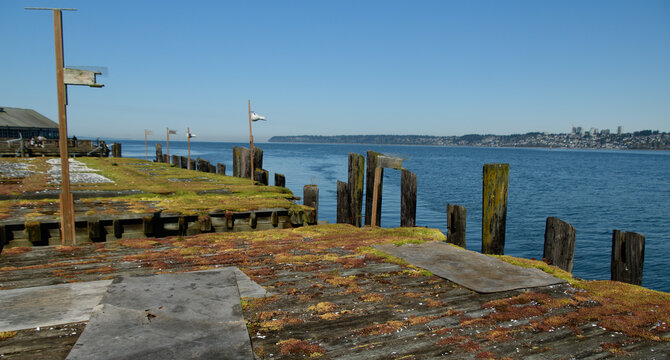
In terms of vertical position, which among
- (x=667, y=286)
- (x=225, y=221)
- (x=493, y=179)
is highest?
(x=493, y=179)

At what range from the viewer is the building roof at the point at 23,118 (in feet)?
204

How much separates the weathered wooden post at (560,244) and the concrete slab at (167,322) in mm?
6817

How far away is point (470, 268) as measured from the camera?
20.6ft

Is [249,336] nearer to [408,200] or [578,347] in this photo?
[578,347]

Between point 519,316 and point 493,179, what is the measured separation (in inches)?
217

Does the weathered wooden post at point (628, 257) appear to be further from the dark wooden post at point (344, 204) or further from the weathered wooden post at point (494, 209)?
the dark wooden post at point (344, 204)

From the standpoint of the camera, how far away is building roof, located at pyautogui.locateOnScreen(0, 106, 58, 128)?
62188mm

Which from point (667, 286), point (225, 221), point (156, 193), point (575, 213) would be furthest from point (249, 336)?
point (575, 213)

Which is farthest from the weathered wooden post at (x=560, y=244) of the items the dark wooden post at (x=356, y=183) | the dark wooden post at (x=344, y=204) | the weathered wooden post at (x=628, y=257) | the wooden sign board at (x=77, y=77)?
the wooden sign board at (x=77, y=77)

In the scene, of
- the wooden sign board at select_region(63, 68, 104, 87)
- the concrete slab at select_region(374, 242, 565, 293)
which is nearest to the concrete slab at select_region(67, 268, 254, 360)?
the concrete slab at select_region(374, 242, 565, 293)

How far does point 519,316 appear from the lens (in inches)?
178

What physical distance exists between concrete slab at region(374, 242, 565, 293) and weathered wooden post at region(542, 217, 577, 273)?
9.13 feet

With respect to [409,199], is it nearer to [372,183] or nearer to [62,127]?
[372,183]

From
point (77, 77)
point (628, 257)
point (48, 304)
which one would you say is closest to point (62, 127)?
point (77, 77)
